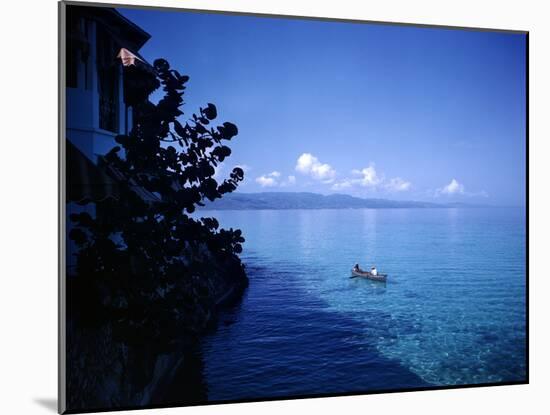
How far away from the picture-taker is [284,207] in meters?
8.12

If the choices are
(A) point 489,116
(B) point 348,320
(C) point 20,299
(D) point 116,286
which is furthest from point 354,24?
(C) point 20,299

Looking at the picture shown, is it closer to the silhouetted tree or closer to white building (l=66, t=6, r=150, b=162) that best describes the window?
white building (l=66, t=6, r=150, b=162)

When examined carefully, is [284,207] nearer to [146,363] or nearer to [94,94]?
[146,363]

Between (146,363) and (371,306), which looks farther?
(371,306)

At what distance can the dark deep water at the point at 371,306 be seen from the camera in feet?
25.8

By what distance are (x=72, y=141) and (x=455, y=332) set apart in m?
4.59

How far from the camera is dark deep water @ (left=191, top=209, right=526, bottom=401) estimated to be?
787 cm

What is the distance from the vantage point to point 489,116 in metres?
8.69

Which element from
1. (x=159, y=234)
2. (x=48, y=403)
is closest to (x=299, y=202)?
(x=159, y=234)

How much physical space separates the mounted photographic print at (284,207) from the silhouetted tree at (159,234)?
20 millimetres

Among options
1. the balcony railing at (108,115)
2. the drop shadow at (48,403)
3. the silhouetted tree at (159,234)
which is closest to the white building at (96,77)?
the balcony railing at (108,115)

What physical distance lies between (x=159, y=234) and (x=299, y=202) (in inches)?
66.3

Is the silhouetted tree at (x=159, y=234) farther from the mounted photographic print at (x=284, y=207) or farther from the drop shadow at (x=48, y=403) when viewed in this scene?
the drop shadow at (x=48, y=403)
